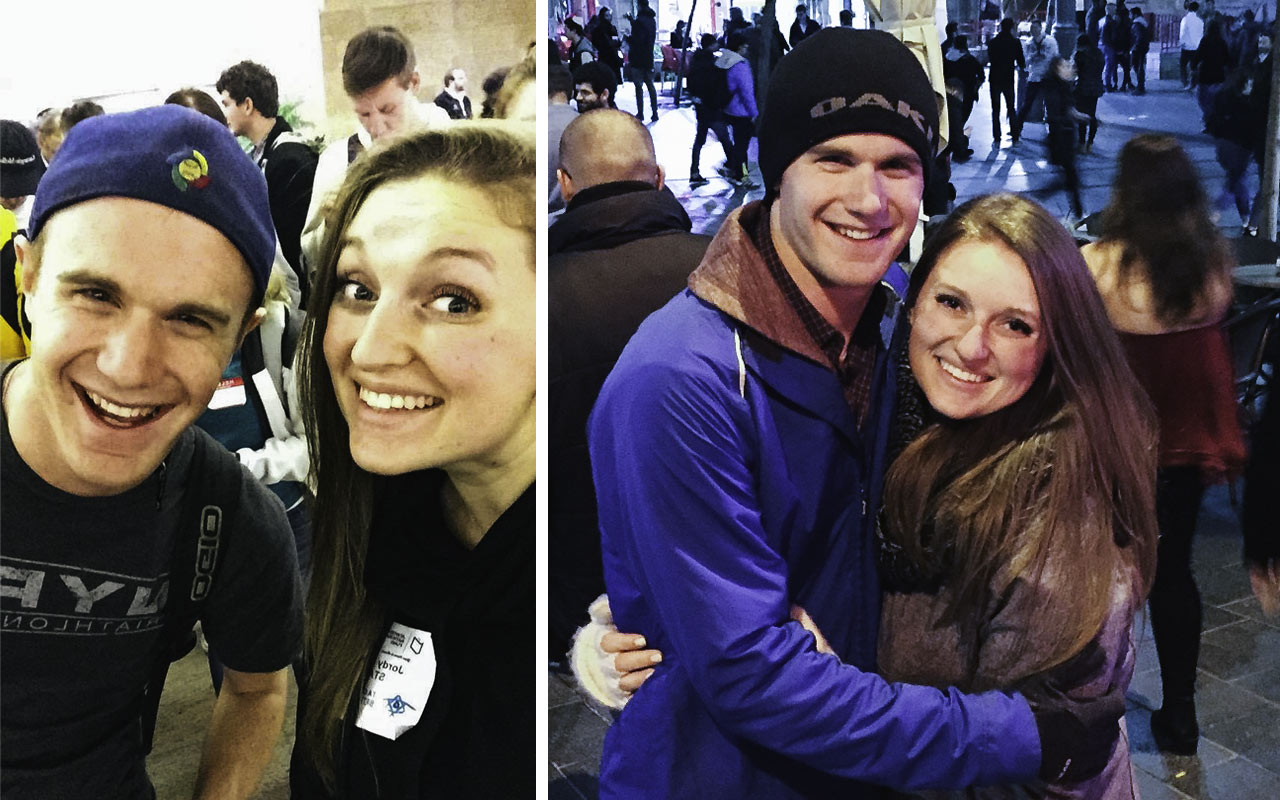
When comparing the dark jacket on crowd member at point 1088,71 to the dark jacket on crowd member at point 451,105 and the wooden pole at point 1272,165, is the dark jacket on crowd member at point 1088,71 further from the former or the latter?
the dark jacket on crowd member at point 451,105

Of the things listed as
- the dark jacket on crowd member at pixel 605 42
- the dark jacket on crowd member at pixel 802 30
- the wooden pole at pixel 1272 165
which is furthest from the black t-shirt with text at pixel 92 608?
the wooden pole at pixel 1272 165

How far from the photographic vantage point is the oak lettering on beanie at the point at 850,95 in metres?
1.71

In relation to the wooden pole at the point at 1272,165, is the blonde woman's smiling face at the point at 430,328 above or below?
below

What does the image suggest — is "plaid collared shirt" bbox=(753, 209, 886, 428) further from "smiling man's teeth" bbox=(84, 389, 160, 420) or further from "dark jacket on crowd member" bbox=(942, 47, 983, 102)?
"smiling man's teeth" bbox=(84, 389, 160, 420)

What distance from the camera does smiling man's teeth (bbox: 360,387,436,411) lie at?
197 cm

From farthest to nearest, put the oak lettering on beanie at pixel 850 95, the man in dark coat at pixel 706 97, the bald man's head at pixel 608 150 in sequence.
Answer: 1. the bald man's head at pixel 608 150
2. the man in dark coat at pixel 706 97
3. the oak lettering on beanie at pixel 850 95

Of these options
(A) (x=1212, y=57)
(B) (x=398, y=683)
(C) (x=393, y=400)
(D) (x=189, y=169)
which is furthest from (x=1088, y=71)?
(B) (x=398, y=683)

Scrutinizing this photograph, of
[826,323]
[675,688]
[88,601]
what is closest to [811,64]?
[826,323]

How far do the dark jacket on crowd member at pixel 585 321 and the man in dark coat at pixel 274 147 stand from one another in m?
0.45

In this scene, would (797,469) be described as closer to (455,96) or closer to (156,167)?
(455,96)

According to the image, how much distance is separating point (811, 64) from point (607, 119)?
44cm

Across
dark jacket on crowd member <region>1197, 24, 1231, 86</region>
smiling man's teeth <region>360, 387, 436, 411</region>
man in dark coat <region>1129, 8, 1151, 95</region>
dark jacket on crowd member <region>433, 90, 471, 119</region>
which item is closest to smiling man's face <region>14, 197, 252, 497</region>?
smiling man's teeth <region>360, 387, 436, 411</region>

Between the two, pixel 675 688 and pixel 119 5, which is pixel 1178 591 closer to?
pixel 675 688

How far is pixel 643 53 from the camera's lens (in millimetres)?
2023
